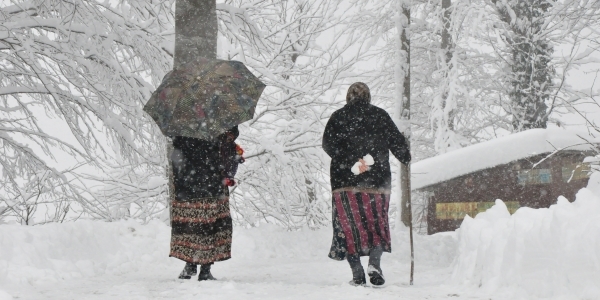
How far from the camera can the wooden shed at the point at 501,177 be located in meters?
11.1

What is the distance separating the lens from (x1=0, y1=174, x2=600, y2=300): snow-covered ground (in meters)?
4.10

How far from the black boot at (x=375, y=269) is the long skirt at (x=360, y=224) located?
0.05 metres

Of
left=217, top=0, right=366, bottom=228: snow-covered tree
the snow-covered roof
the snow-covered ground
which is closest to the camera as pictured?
the snow-covered ground

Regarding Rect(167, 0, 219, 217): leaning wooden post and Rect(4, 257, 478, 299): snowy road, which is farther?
Rect(167, 0, 219, 217): leaning wooden post

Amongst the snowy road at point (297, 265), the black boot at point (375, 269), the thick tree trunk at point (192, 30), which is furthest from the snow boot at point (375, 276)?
the thick tree trunk at point (192, 30)

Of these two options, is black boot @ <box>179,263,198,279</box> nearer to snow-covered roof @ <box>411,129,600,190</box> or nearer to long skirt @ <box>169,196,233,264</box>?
long skirt @ <box>169,196,233,264</box>

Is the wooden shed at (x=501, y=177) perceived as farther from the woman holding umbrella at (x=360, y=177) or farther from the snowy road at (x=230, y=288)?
the woman holding umbrella at (x=360, y=177)

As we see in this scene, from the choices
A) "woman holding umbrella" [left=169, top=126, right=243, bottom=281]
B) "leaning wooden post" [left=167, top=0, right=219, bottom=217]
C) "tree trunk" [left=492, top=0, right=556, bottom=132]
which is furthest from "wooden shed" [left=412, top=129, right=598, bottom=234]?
"woman holding umbrella" [left=169, top=126, right=243, bottom=281]

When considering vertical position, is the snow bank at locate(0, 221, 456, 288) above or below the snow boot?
above

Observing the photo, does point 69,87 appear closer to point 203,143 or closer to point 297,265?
point 203,143

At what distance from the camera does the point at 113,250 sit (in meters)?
6.88

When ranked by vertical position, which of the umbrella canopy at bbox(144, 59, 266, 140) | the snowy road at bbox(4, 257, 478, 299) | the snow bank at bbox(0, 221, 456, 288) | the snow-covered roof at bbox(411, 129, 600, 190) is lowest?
the snowy road at bbox(4, 257, 478, 299)

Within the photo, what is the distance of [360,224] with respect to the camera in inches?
220

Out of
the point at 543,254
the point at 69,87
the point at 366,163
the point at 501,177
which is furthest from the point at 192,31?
the point at 501,177
